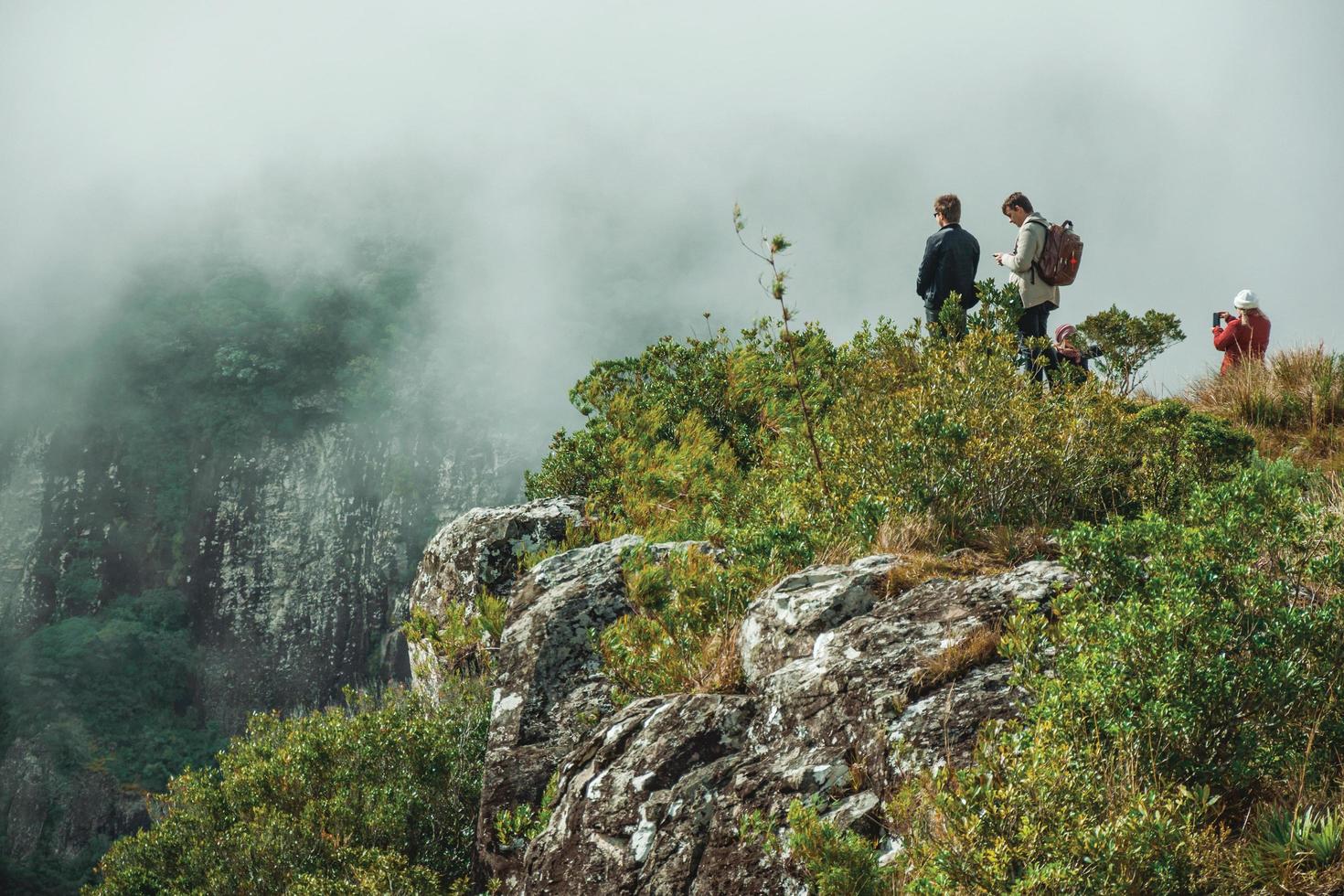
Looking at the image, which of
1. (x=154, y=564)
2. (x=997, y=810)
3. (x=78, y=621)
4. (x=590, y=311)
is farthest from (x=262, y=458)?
(x=997, y=810)

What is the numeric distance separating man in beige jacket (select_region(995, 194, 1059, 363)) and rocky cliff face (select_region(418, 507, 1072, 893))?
4478 millimetres

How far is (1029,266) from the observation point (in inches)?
372

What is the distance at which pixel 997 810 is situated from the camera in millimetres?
3488

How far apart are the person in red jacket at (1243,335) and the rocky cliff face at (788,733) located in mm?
7211

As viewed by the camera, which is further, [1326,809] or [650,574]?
[650,574]

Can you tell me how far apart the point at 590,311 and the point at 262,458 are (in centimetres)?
5552

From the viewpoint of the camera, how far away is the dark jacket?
953 cm

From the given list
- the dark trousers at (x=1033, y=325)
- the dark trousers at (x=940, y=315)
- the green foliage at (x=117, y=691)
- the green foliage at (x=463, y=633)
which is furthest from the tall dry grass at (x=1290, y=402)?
the green foliage at (x=117, y=691)

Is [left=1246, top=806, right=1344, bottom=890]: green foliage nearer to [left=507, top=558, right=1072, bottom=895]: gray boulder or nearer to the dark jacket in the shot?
[left=507, top=558, right=1072, bottom=895]: gray boulder

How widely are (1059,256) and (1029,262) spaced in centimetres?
26

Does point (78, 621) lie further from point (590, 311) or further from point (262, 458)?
point (590, 311)

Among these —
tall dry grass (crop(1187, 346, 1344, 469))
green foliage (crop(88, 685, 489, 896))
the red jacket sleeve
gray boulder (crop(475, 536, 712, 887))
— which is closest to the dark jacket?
tall dry grass (crop(1187, 346, 1344, 469))

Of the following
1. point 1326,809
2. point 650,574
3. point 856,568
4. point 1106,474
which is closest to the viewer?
point 1326,809

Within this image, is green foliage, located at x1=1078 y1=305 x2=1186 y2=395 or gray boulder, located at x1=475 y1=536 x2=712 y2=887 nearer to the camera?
gray boulder, located at x1=475 y1=536 x2=712 y2=887
